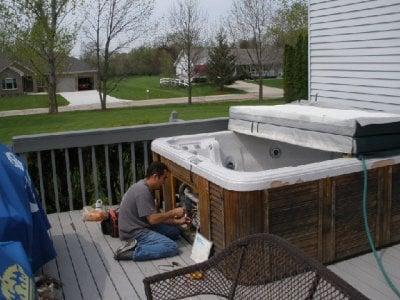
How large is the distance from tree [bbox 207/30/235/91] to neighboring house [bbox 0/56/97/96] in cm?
1215

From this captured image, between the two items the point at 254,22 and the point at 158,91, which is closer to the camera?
the point at 254,22

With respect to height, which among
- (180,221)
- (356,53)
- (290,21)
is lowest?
(180,221)

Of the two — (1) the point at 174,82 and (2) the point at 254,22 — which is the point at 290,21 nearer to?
(2) the point at 254,22

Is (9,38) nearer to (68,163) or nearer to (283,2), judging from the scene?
(283,2)

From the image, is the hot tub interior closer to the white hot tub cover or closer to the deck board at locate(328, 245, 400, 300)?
the white hot tub cover

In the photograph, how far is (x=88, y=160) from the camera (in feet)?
16.9

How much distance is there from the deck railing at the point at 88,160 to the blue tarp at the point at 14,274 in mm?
2476

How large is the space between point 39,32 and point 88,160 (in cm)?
1956

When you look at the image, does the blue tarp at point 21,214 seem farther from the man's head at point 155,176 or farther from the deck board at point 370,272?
the deck board at point 370,272

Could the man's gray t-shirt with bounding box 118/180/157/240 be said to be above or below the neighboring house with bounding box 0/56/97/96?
below

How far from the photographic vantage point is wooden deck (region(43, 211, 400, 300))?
325 centimetres

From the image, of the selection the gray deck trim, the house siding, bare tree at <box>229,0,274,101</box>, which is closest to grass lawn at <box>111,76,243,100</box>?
bare tree at <box>229,0,274,101</box>

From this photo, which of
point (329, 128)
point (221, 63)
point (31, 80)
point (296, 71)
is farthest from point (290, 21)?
point (31, 80)

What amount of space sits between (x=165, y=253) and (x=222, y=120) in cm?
225
